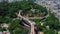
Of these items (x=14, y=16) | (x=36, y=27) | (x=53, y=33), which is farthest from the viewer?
(x=14, y=16)

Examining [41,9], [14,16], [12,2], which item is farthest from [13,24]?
[12,2]

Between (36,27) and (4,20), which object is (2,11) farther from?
(36,27)

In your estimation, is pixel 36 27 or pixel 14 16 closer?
pixel 36 27

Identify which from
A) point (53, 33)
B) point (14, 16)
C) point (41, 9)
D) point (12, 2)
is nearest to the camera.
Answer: point (53, 33)

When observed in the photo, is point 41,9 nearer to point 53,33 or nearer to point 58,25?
point 58,25

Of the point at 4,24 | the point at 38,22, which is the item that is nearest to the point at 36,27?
the point at 38,22

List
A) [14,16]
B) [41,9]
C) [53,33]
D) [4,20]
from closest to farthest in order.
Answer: [53,33] < [4,20] < [14,16] < [41,9]
